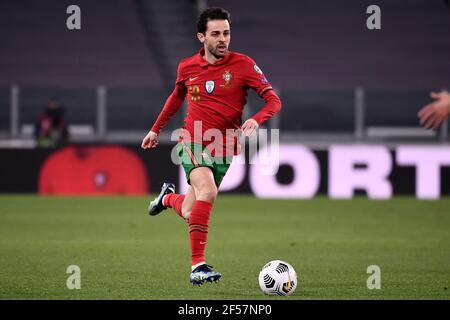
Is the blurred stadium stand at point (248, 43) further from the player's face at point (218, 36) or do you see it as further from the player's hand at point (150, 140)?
the player's face at point (218, 36)

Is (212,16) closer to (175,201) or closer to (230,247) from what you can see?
(175,201)

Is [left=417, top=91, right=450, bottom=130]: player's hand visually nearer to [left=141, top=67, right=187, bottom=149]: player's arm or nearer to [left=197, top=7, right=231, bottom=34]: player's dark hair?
[left=197, top=7, right=231, bottom=34]: player's dark hair

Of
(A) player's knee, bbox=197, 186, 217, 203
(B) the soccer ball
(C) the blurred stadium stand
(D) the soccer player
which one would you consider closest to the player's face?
(D) the soccer player

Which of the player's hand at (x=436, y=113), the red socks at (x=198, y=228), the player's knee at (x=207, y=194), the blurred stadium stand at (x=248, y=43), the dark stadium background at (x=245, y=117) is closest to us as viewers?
the player's hand at (x=436, y=113)

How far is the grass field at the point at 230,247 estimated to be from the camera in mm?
7492

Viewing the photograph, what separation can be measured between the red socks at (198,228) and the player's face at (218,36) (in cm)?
112

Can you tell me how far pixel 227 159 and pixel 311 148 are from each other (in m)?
9.68

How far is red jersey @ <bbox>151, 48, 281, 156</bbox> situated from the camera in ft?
25.6

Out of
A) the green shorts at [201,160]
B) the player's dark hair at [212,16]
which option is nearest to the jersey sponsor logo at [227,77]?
the player's dark hair at [212,16]

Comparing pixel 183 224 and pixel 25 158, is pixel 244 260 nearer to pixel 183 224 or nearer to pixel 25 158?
pixel 183 224

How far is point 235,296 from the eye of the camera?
7.06 meters

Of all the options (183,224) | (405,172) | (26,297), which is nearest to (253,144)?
(405,172)

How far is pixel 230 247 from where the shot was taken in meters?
10.8

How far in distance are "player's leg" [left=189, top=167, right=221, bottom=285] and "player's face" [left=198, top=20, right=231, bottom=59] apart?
0.88 meters
